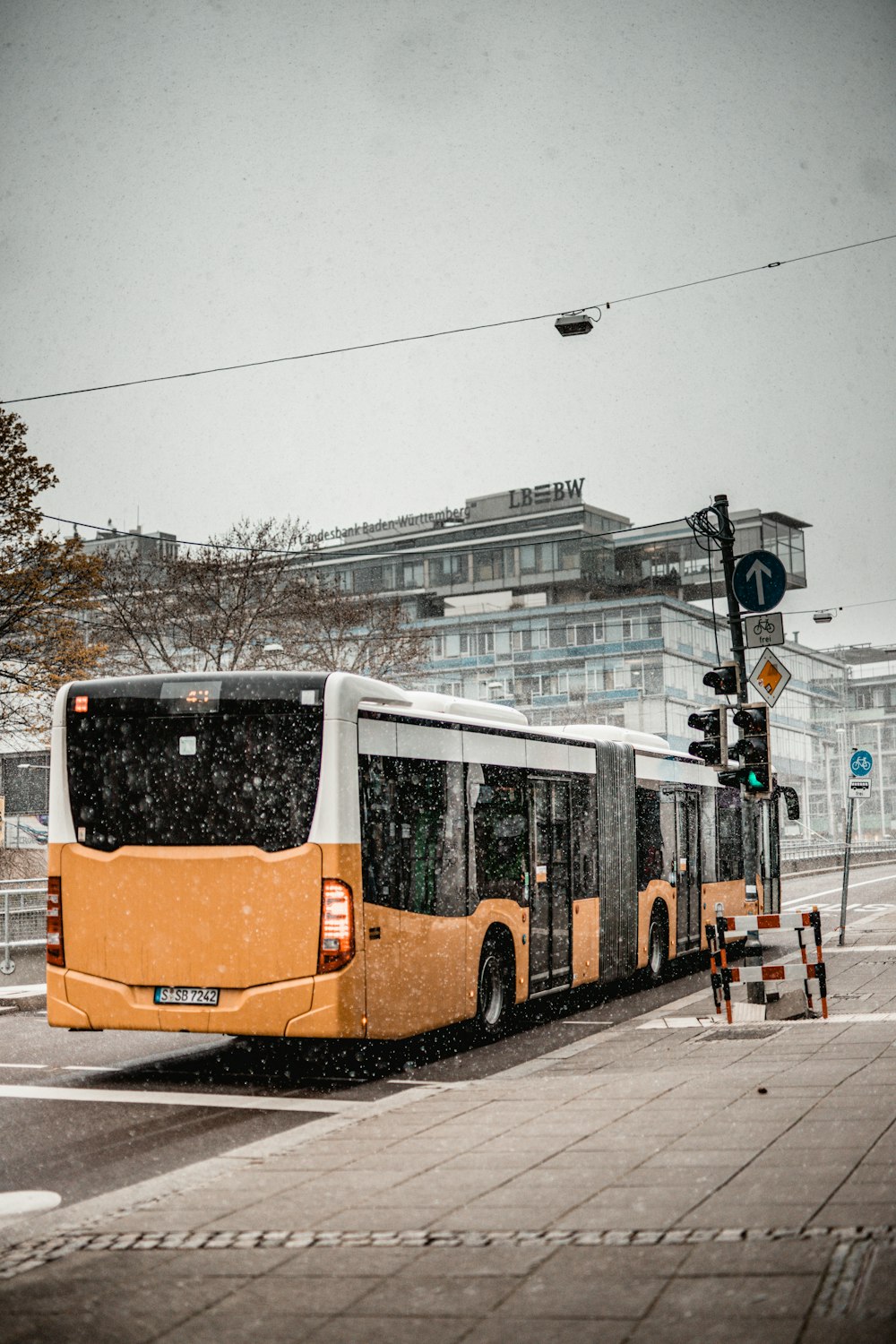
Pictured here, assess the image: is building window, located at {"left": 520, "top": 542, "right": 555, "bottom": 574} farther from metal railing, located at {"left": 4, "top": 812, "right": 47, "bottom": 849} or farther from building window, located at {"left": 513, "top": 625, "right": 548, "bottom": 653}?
metal railing, located at {"left": 4, "top": 812, "right": 47, "bottom": 849}

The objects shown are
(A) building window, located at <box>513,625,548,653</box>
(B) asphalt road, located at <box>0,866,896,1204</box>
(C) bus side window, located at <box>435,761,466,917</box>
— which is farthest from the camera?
(A) building window, located at <box>513,625,548,653</box>

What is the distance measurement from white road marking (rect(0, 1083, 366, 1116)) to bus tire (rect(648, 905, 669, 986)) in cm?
889

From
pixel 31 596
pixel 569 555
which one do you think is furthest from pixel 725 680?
pixel 569 555

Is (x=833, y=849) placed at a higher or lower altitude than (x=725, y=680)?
lower

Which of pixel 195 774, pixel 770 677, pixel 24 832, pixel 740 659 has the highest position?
pixel 740 659

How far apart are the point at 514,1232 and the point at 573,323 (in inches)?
664

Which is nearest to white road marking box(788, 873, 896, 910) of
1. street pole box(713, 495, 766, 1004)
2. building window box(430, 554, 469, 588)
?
street pole box(713, 495, 766, 1004)

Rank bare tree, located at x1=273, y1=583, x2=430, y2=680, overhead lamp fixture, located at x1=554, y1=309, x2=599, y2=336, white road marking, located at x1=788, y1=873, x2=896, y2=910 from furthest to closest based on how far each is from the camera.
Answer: bare tree, located at x1=273, y1=583, x2=430, y2=680, white road marking, located at x1=788, y1=873, x2=896, y2=910, overhead lamp fixture, located at x1=554, y1=309, x2=599, y2=336

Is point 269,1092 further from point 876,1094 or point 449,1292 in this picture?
point 449,1292

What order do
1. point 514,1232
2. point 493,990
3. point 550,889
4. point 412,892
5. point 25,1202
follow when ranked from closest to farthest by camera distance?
1. point 514,1232
2. point 25,1202
3. point 412,892
4. point 493,990
5. point 550,889

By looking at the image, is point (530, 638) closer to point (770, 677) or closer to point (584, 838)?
point (770, 677)

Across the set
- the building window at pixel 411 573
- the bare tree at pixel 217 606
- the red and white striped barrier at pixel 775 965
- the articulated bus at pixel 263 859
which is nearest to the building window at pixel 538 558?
the building window at pixel 411 573

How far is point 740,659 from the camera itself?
62.7ft

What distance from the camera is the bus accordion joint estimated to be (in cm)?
1093
